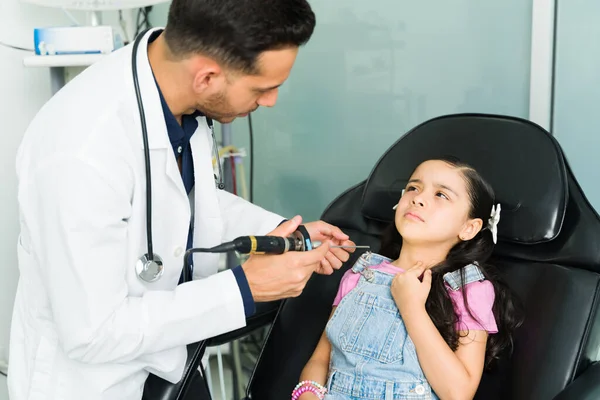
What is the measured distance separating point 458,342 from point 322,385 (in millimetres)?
300

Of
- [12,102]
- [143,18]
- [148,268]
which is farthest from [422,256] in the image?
[143,18]

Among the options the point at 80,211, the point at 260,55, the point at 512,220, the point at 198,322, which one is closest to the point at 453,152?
the point at 512,220

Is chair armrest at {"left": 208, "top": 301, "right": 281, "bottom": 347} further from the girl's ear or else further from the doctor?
the girl's ear

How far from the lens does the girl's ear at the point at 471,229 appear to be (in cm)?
139

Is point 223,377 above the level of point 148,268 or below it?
below

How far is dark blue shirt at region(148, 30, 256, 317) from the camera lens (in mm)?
1188

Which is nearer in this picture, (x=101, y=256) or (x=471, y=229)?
(x=101, y=256)

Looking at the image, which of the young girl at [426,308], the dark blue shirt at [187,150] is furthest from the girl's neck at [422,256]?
the dark blue shirt at [187,150]

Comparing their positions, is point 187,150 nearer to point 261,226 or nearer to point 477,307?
point 261,226

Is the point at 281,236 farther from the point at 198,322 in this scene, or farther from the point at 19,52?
the point at 19,52

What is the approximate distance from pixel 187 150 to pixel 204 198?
0.11 metres

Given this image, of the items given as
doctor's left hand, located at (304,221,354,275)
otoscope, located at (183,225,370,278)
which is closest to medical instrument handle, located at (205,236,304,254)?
otoscope, located at (183,225,370,278)

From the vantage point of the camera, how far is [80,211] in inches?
42.1

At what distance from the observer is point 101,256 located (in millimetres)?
1100
